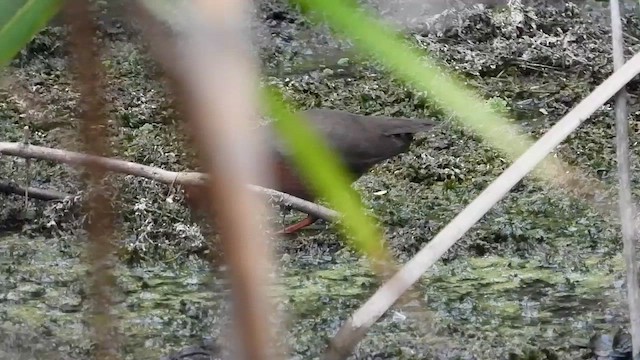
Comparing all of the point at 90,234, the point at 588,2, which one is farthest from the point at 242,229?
the point at 588,2

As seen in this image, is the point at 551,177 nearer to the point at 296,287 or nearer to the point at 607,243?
the point at 296,287

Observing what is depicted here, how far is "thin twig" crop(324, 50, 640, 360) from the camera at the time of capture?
677 mm

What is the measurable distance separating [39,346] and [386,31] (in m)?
1.92

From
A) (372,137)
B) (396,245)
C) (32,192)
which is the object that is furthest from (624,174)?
(32,192)

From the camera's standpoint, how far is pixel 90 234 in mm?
365

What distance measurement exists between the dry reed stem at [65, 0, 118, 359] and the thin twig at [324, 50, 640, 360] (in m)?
0.28

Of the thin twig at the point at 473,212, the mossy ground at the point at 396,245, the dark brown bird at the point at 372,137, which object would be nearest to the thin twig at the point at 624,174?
the mossy ground at the point at 396,245

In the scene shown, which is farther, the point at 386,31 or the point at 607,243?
the point at 607,243

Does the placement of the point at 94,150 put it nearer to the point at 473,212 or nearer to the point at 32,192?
the point at 473,212

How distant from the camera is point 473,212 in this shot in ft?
2.84

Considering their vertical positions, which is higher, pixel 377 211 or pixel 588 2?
pixel 588 2

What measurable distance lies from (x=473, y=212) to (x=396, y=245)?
211cm

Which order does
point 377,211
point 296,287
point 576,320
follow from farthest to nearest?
point 377,211 → point 296,287 → point 576,320

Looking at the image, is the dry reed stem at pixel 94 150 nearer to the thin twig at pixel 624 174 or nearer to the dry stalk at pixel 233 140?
the dry stalk at pixel 233 140
